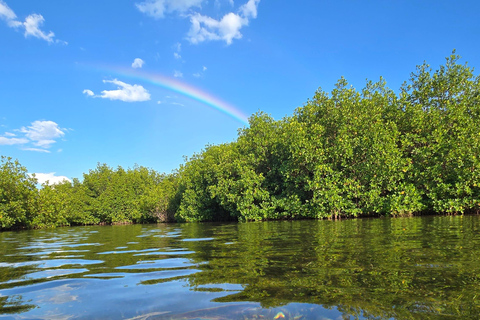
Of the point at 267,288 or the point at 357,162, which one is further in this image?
the point at 357,162

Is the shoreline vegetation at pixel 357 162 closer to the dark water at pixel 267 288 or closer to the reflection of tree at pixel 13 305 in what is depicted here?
the dark water at pixel 267 288

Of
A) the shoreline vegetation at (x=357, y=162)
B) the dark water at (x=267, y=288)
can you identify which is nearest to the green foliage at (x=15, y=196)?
the shoreline vegetation at (x=357, y=162)

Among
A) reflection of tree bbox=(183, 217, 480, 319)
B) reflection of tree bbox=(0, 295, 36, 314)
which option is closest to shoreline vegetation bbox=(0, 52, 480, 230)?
reflection of tree bbox=(183, 217, 480, 319)

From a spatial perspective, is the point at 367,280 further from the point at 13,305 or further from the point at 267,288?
the point at 13,305

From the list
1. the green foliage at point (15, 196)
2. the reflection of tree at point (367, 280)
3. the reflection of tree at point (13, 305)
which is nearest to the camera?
the reflection of tree at point (367, 280)

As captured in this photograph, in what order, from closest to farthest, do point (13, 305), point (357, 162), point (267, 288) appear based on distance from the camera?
point (13, 305) < point (267, 288) < point (357, 162)

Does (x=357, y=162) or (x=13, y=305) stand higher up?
(x=357, y=162)

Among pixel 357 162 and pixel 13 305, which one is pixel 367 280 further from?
pixel 357 162

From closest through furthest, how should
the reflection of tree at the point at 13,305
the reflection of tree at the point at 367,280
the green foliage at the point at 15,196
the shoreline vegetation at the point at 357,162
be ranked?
the reflection of tree at the point at 367,280 → the reflection of tree at the point at 13,305 → the shoreline vegetation at the point at 357,162 → the green foliage at the point at 15,196

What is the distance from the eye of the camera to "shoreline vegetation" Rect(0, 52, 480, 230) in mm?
21359

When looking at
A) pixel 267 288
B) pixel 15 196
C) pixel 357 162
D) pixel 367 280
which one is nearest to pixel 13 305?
pixel 267 288

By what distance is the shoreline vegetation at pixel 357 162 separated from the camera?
21359 millimetres

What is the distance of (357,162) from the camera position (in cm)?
2356

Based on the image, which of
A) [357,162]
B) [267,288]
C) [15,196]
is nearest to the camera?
[267,288]
